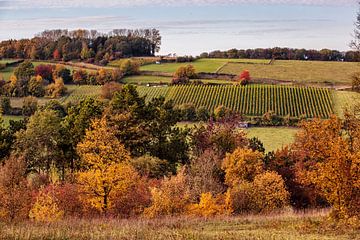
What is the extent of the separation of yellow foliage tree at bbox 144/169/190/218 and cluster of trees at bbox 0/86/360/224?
47mm

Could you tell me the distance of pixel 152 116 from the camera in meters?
36.2

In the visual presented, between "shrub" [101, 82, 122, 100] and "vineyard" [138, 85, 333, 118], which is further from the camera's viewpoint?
"shrub" [101, 82, 122, 100]

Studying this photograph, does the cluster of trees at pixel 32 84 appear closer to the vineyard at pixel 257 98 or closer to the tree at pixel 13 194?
the vineyard at pixel 257 98

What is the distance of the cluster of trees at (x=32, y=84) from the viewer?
70.7 metres

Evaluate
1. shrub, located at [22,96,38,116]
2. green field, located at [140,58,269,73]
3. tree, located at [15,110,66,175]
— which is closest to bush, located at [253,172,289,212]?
tree, located at [15,110,66,175]

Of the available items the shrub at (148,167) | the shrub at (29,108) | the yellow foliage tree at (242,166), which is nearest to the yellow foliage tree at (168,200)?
the yellow foliage tree at (242,166)

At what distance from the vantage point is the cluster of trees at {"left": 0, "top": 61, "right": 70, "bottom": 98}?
70688mm

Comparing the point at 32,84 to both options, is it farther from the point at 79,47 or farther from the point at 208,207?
the point at 208,207

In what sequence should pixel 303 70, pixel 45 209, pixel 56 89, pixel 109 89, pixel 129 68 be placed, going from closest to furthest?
1. pixel 45 209
2. pixel 109 89
3. pixel 56 89
4. pixel 129 68
5. pixel 303 70

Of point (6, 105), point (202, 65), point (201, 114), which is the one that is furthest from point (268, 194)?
point (202, 65)

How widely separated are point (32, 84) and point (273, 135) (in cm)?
3688

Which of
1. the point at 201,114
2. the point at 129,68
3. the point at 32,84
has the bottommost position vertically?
the point at 201,114

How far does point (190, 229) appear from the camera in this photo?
584 inches

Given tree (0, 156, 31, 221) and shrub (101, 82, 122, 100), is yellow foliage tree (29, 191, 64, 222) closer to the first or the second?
tree (0, 156, 31, 221)
